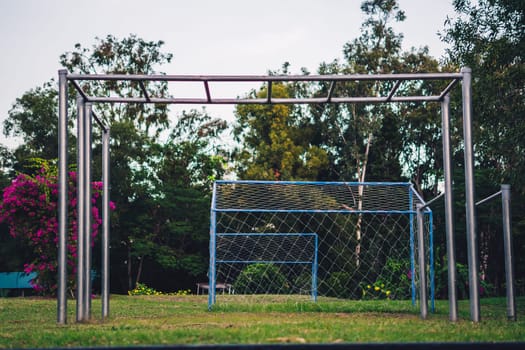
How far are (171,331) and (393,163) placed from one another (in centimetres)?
2287

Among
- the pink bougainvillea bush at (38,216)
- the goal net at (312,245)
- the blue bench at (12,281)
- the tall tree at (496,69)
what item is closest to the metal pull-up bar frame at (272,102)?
the goal net at (312,245)

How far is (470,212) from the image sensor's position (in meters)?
7.24

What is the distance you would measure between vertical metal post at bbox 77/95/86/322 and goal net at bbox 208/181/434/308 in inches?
139

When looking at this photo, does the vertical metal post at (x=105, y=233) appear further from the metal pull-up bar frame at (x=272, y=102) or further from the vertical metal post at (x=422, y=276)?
the vertical metal post at (x=422, y=276)

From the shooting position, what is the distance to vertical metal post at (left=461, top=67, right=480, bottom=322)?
7.13 metres

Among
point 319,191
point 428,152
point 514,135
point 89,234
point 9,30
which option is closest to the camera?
point 89,234

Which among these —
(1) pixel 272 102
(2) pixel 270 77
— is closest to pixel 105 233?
(1) pixel 272 102

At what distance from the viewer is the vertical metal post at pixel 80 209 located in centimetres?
729

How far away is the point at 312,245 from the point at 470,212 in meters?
10.1

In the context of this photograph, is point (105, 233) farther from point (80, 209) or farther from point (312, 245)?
point (312, 245)

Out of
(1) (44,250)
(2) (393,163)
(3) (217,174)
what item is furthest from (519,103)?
(3) (217,174)

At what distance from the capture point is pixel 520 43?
13508 millimetres

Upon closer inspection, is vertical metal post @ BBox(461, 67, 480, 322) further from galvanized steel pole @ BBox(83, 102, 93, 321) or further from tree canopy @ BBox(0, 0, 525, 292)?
tree canopy @ BBox(0, 0, 525, 292)

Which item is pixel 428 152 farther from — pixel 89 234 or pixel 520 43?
pixel 89 234
